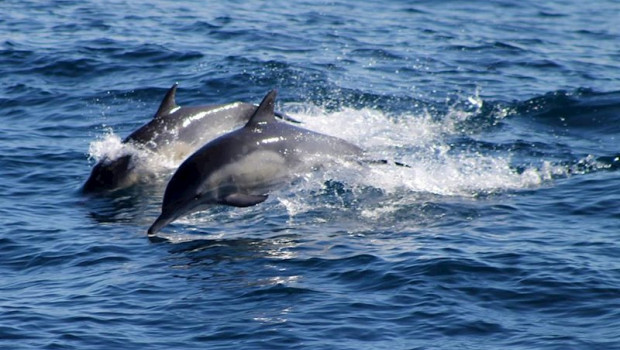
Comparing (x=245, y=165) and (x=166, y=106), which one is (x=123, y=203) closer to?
(x=166, y=106)

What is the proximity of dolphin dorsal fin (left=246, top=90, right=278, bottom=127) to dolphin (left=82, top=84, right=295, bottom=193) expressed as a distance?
2736 millimetres

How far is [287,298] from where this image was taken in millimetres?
12797

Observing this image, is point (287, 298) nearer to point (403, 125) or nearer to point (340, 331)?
point (340, 331)

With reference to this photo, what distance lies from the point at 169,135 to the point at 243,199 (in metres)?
4.07

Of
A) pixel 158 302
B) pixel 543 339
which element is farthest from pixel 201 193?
pixel 543 339

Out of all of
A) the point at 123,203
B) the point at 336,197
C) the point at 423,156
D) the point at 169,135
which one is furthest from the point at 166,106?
the point at 423,156

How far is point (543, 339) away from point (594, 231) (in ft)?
12.7

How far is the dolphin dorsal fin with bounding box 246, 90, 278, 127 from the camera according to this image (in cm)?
1617

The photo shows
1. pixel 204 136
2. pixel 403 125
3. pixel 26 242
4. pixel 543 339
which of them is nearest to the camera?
pixel 543 339

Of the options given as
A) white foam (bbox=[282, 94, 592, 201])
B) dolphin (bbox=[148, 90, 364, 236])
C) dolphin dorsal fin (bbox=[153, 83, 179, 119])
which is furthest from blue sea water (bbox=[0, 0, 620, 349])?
dolphin dorsal fin (bbox=[153, 83, 179, 119])

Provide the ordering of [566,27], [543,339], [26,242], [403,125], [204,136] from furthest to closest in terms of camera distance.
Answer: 1. [566,27]
2. [403,125]
3. [204,136]
4. [26,242]
5. [543,339]

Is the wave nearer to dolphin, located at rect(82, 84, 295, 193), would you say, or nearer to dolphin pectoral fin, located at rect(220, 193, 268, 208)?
dolphin, located at rect(82, 84, 295, 193)

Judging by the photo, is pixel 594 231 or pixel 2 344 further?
pixel 594 231

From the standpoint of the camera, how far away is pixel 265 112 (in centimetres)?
1642
